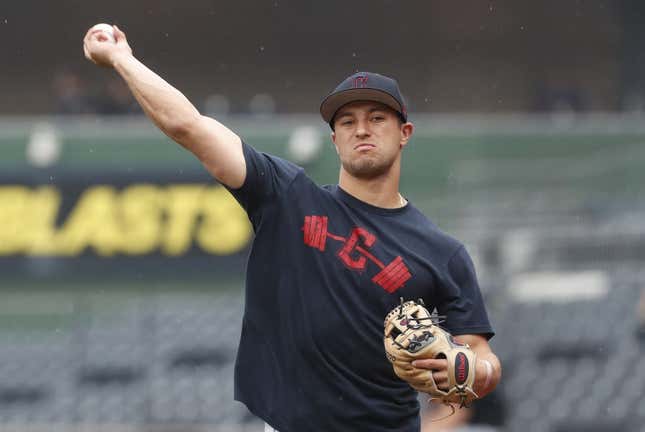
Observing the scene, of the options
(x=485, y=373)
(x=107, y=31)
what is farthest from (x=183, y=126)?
(x=485, y=373)

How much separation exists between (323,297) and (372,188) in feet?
1.16

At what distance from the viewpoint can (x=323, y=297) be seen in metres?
3.36

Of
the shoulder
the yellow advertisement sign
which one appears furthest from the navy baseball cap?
the yellow advertisement sign

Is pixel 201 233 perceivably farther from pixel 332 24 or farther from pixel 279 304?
pixel 279 304

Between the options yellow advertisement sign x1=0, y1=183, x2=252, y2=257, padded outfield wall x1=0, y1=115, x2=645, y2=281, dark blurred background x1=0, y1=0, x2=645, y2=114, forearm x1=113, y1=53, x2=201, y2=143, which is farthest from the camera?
dark blurred background x1=0, y1=0, x2=645, y2=114

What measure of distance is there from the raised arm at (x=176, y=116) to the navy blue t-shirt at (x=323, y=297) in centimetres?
9

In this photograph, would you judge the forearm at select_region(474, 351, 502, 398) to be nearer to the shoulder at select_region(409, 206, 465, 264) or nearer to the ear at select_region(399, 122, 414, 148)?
the shoulder at select_region(409, 206, 465, 264)

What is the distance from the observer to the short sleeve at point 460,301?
137 inches

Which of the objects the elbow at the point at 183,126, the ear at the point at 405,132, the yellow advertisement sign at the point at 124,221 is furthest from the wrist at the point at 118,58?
the yellow advertisement sign at the point at 124,221

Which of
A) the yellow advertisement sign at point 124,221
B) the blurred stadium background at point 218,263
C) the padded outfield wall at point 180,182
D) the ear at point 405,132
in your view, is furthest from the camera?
the yellow advertisement sign at point 124,221

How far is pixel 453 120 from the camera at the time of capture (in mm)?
14125

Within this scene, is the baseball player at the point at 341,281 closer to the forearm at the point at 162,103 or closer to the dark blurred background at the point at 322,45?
the forearm at the point at 162,103

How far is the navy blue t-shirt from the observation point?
3359 millimetres

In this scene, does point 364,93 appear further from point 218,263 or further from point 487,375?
point 218,263
